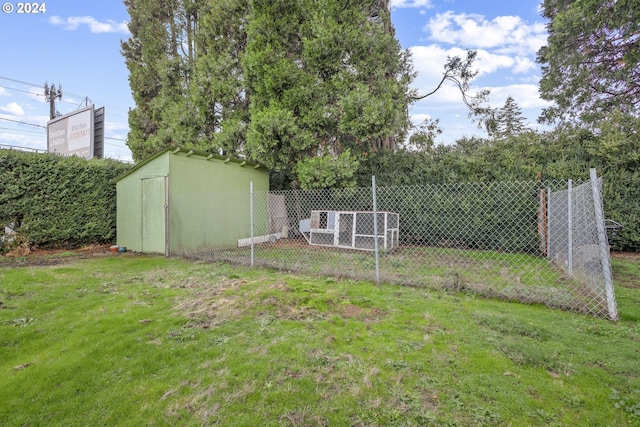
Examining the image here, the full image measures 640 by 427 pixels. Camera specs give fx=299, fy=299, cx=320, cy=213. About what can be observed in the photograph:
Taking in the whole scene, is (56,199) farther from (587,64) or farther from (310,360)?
(587,64)

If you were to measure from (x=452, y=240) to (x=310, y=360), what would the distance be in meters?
6.52

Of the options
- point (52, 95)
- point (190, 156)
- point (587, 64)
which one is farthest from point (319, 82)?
point (52, 95)

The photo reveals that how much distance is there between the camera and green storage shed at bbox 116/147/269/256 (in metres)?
6.82

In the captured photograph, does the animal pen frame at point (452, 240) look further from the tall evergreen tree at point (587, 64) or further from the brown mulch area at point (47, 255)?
the tall evergreen tree at point (587, 64)

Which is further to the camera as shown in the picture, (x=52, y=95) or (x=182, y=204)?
(x=52, y=95)

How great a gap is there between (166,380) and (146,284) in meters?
2.85

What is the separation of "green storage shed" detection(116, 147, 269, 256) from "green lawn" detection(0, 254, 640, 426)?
317cm

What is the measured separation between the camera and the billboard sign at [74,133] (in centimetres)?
1185

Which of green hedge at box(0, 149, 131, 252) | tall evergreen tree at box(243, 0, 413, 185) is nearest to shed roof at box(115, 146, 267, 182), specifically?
tall evergreen tree at box(243, 0, 413, 185)

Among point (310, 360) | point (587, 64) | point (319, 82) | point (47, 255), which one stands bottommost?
point (310, 360)

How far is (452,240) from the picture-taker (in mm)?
7688

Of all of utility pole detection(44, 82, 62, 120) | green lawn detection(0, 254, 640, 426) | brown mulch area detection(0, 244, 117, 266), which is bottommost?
green lawn detection(0, 254, 640, 426)

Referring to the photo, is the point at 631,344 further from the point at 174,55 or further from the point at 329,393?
the point at 174,55

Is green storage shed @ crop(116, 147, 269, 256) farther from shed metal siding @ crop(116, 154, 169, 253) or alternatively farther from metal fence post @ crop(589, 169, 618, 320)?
metal fence post @ crop(589, 169, 618, 320)
